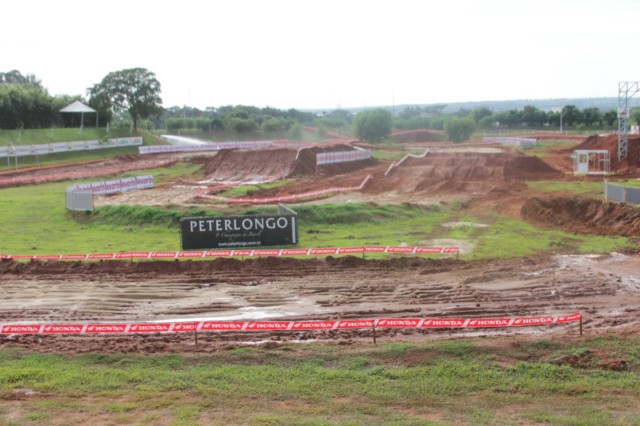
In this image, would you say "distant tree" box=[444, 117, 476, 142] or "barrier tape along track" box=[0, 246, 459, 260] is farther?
"distant tree" box=[444, 117, 476, 142]

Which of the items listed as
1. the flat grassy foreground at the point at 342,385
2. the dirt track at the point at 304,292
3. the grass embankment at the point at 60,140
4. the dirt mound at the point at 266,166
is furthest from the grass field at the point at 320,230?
the grass embankment at the point at 60,140

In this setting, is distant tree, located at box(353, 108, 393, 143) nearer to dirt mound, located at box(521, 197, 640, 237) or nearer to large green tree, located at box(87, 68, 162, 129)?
large green tree, located at box(87, 68, 162, 129)

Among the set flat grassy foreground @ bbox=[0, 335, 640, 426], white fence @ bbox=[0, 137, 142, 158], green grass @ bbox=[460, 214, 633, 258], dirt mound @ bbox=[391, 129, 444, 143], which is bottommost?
flat grassy foreground @ bbox=[0, 335, 640, 426]

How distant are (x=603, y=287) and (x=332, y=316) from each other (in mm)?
9755

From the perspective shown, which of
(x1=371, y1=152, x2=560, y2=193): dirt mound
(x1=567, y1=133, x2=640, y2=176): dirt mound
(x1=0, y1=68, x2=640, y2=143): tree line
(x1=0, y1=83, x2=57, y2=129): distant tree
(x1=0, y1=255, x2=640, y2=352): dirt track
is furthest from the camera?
(x1=0, y1=68, x2=640, y2=143): tree line

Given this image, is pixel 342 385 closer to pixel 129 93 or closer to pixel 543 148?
pixel 543 148

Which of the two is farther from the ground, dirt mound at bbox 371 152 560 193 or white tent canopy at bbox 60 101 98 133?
white tent canopy at bbox 60 101 98 133

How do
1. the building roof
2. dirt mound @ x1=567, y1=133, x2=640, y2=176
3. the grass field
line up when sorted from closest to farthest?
the grass field, dirt mound @ x1=567, y1=133, x2=640, y2=176, the building roof

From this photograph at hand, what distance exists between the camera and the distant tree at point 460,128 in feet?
358

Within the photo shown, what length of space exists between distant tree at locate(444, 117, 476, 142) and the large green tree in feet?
148

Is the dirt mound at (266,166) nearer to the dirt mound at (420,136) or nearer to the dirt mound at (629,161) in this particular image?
the dirt mound at (629,161)

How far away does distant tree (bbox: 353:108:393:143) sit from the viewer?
109 metres

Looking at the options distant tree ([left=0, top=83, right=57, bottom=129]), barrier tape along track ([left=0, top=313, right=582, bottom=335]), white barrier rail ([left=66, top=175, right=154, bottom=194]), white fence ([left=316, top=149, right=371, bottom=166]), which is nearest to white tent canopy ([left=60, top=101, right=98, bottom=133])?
distant tree ([left=0, top=83, right=57, bottom=129])

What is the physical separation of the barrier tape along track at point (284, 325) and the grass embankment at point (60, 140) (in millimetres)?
56877
